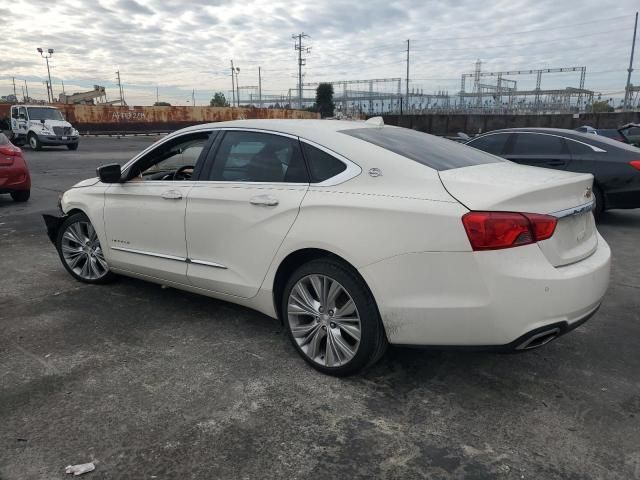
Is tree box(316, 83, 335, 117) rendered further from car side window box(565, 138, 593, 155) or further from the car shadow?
car side window box(565, 138, 593, 155)

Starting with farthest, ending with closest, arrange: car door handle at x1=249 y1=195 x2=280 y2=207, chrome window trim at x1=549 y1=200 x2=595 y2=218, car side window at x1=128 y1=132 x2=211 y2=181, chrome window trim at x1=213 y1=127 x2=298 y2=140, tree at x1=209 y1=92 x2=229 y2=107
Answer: tree at x1=209 y1=92 x2=229 y2=107
car side window at x1=128 y1=132 x2=211 y2=181
chrome window trim at x1=213 y1=127 x2=298 y2=140
car door handle at x1=249 y1=195 x2=280 y2=207
chrome window trim at x1=549 y1=200 x2=595 y2=218

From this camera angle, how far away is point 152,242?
13.8 ft

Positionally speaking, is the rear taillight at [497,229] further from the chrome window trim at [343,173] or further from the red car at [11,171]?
the red car at [11,171]

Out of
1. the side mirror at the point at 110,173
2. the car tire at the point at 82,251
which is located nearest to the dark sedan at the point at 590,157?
the side mirror at the point at 110,173

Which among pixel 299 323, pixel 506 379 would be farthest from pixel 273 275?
pixel 506 379

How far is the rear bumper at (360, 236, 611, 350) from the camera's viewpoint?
262cm

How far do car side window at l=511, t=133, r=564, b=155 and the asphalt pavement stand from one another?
14.1 feet

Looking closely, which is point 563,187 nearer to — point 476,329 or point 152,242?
point 476,329

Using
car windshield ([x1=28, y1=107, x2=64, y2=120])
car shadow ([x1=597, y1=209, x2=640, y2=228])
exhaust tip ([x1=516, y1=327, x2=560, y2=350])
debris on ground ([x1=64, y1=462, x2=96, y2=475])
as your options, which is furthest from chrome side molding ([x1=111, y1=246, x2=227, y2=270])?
car windshield ([x1=28, y1=107, x2=64, y2=120])

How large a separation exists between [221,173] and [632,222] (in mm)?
7131

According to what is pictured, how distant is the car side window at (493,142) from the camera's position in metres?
8.58

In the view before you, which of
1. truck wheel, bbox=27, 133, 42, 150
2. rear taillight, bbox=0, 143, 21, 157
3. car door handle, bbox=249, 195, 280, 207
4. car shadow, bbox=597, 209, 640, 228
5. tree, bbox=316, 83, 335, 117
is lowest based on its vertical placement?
car shadow, bbox=597, 209, 640, 228

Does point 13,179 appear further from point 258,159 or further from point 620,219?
point 620,219

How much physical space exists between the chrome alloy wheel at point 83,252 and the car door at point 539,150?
247 inches
